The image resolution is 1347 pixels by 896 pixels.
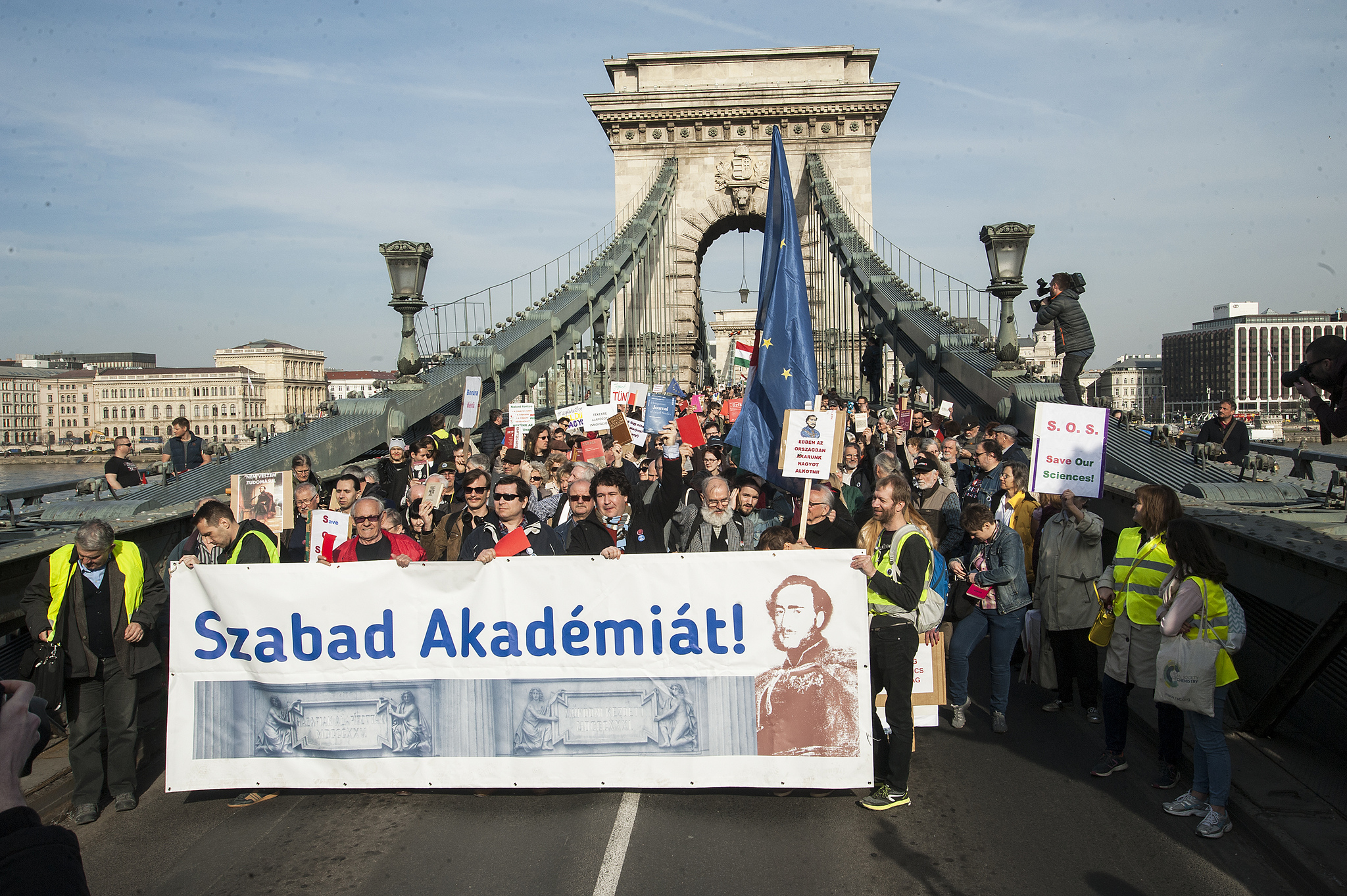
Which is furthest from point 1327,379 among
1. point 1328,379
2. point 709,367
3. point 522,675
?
point 709,367

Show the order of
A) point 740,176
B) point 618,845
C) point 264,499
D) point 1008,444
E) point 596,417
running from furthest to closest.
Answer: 1. point 740,176
2. point 596,417
3. point 1008,444
4. point 264,499
5. point 618,845

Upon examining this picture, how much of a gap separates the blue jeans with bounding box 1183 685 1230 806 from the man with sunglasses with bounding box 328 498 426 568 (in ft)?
13.6

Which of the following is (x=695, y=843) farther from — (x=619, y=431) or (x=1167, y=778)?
(x=619, y=431)

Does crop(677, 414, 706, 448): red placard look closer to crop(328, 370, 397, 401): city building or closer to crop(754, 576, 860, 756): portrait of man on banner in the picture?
crop(754, 576, 860, 756): portrait of man on banner

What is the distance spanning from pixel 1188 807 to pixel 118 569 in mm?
5614

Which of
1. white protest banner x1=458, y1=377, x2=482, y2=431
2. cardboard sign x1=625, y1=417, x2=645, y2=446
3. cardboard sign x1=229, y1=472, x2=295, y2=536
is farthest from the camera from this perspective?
cardboard sign x1=625, y1=417, x2=645, y2=446

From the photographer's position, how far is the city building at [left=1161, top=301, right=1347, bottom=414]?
105 meters

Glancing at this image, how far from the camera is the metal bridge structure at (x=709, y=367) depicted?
621cm

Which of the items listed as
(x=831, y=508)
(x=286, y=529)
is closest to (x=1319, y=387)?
(x=831, y=508)

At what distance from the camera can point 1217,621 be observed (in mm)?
5086

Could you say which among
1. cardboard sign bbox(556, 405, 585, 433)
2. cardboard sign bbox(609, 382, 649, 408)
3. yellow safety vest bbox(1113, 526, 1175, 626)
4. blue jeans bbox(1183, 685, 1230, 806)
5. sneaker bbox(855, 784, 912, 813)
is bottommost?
sneaker bbox(855, 784, 912, 813)

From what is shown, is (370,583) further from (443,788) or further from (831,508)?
(831,508)

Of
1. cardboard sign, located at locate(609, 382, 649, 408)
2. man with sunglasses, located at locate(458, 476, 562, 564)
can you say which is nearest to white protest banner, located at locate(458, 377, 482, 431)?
cardboard sign, located at locate(609, 382, 649, 408)

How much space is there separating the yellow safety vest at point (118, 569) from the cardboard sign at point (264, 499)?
161cm
